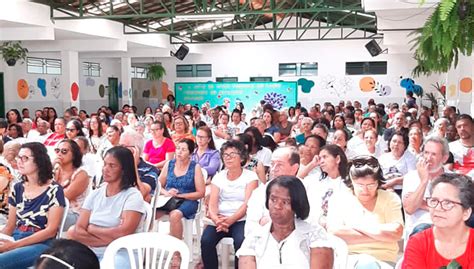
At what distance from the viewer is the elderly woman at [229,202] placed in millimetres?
4523

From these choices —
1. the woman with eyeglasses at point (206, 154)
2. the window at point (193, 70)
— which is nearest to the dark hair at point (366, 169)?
the woman with eyeglasses at point (206, 154)

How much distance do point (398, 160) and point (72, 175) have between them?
3.13 m

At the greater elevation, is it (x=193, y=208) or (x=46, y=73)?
(x=46, y=73)

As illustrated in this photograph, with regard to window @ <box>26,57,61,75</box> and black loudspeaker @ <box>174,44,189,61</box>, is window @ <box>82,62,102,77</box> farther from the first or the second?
black loudspeaker @ <box>174,44,189,61</box>

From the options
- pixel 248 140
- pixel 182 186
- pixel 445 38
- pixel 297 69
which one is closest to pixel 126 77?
pixel 297 69

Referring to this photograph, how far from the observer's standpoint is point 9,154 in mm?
5277

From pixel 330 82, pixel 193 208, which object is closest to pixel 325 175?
pixel 193 208

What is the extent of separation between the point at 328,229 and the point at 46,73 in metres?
15.3

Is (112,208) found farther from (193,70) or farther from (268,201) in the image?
(193,70)

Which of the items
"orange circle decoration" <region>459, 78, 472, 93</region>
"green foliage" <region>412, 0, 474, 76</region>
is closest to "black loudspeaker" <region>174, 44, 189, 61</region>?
"orange circle decoration" <region>459, 78, 472, 93</region>

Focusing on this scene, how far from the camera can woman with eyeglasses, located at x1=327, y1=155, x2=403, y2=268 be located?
344 cm

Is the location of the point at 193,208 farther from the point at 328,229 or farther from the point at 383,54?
the point at 383,54

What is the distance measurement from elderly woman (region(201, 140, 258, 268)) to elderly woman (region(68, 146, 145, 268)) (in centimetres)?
87

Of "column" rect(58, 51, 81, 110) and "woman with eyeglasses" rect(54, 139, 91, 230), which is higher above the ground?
"column" rect(58, 51, 81, 110)
